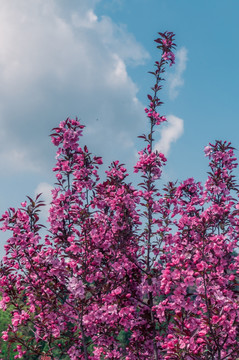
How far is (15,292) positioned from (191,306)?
3519 millimetres

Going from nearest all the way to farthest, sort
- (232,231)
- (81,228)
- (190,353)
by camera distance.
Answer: (190,353), (81,228), (232,231)

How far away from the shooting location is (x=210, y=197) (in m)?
7.42

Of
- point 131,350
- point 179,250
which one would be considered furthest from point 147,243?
point 131,350

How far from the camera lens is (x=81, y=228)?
245 inches

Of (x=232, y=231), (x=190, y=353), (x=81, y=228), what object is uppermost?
(x=232, y=231)

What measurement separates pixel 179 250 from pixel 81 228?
5.78 feet

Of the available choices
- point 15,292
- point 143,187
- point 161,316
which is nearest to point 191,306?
point 161,316

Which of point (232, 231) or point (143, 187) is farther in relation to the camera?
point (143, 187)

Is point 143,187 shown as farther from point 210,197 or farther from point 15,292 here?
point 15,292

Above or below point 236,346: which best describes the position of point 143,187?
above

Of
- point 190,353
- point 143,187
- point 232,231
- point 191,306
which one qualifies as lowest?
point 190,353

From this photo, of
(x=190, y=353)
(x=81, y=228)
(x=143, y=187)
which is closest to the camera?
(x=190, y=353)

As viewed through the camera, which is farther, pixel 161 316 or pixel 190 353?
pixel 161 316

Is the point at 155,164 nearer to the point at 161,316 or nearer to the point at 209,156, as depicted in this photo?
the point at 209,156
